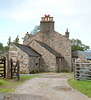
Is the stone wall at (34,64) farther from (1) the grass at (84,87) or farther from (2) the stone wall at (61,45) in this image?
(1) the grass at (84,87)

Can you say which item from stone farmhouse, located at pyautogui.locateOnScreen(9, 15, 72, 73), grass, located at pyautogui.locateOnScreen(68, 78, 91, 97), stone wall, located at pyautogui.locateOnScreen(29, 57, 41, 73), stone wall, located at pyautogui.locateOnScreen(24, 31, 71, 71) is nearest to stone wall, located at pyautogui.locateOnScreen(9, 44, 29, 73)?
stone farmhouse, located at pyautogui.locateOnScreen(9, 15, 72, 73)

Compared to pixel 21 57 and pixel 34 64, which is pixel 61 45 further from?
pixel 21 57

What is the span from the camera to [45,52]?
27.6 m

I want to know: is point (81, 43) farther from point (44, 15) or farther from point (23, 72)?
point (23, 72)

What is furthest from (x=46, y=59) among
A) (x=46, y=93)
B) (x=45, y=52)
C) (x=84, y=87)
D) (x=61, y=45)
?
(x=46, y=93)

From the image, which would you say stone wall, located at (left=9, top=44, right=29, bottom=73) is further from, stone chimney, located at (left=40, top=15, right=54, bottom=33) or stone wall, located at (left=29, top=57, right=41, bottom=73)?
stone chimney, located at (left=40, top=15, right=54, bottom=33)

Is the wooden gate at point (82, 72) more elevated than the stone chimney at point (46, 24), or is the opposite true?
the stone chimney at point (46, 24)

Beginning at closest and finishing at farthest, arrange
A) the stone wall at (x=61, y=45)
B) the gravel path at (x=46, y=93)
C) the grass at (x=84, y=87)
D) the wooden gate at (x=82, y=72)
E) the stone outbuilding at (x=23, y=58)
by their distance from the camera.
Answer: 1. the gravel path at (x=46, y=93)
2. the grass at (x=84, y=87)
3. the wooden gate at (x=82, y=72)
4. the stone outbuilding at (x=23, y=58)
5. the stone wall at (x=61, y=45)

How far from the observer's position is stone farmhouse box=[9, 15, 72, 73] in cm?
2349

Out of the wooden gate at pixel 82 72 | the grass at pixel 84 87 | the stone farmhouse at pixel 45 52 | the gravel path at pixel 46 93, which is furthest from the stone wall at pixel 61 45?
the gravel path at pixel 46 93

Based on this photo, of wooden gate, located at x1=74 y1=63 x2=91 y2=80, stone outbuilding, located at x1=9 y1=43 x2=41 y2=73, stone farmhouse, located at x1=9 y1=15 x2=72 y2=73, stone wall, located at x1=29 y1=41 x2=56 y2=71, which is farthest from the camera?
stone wall, located at x1=29 y1=41 x2=56 y2=71

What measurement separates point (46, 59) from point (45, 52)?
4.30ft

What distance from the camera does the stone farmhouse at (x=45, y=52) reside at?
77.1ft

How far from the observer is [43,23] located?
32750mm
